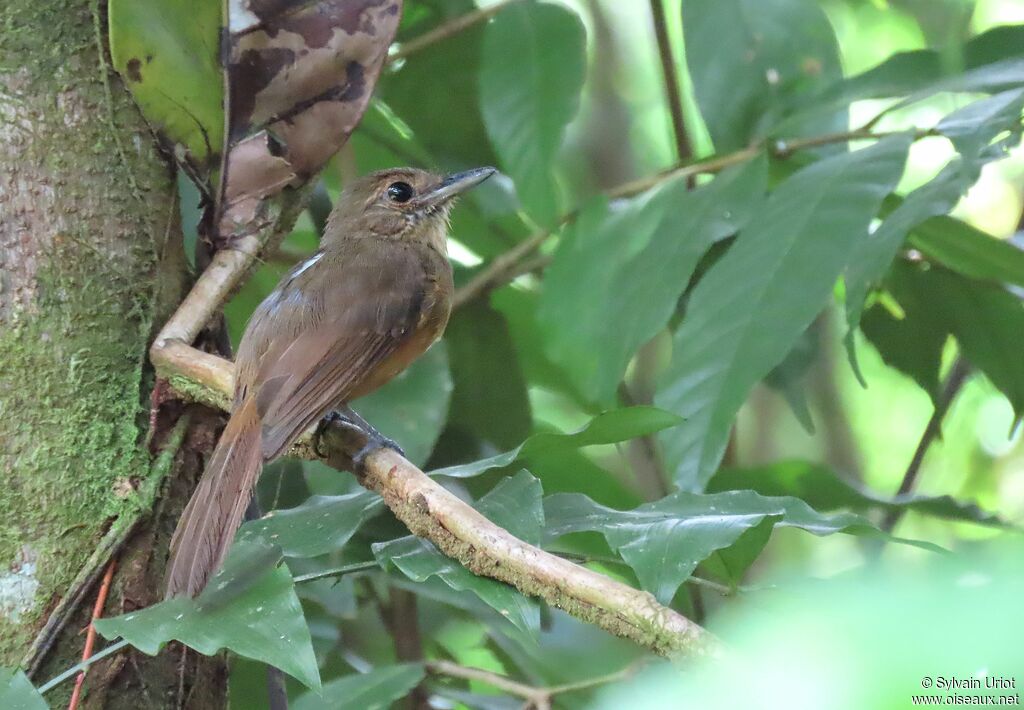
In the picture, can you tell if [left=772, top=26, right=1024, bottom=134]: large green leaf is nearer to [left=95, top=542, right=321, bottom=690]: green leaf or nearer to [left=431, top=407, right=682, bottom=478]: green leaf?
[left=431, top=407, right=682, bottom=478]: green leaf

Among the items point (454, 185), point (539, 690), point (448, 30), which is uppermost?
point (448, 30)

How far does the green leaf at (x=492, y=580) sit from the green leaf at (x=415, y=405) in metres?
0.82

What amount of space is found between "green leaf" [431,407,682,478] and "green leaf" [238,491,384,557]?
0.26 m

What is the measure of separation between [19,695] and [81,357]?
30.7 inches

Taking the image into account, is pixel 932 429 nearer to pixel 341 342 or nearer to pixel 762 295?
pixel 762 295

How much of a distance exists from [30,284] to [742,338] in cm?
143

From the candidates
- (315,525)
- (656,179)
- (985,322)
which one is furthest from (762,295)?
(315,525)

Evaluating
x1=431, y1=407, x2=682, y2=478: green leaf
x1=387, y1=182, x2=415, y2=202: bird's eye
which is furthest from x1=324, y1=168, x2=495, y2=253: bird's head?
x1=431, y1=407, x2=682, y2=478: green leaf

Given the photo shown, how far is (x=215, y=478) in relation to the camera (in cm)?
199

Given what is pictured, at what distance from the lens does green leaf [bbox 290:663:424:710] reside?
215cm

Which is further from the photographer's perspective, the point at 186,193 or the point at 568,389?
the point at 568,389

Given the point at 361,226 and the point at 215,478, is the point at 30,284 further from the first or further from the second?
the point at 361,226

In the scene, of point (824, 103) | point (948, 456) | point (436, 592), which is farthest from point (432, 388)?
point (948, 456)

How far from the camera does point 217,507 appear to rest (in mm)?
1873
